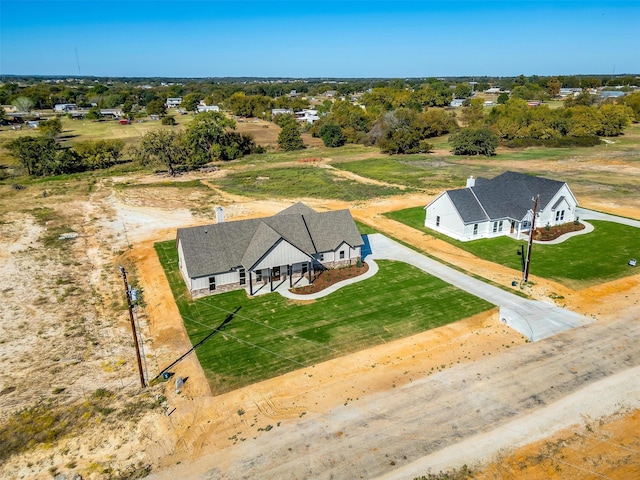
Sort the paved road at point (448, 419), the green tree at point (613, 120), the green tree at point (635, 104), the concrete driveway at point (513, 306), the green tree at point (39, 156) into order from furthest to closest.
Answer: the green tree at point (635, 104)
the green tree at point (613, 120)
the green tree at point (39, 156)
the concrete driveway at point (513, 306)
the paved road at point (448, 419)

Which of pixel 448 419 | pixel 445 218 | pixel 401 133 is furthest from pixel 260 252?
pixel 401 133

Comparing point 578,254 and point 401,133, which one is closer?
point 578,254

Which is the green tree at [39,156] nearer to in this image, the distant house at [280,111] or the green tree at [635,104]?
the distant house at [280,111]

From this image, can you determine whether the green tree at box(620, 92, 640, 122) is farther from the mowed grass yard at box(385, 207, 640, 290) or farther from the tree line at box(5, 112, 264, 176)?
the tree line at box(5, 112, 264, 176)

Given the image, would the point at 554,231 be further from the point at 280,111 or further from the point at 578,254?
the point at 280,111

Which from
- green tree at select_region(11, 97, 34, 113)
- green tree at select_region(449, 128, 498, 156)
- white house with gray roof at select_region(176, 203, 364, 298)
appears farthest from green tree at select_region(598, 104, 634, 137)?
green tree at select_region(11, 97, 34, 113)

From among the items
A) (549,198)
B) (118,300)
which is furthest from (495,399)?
(549,198)

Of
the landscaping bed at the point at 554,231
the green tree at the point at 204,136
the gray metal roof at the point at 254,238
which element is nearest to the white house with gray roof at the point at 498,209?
the landscaping bed at the point at 554,231
